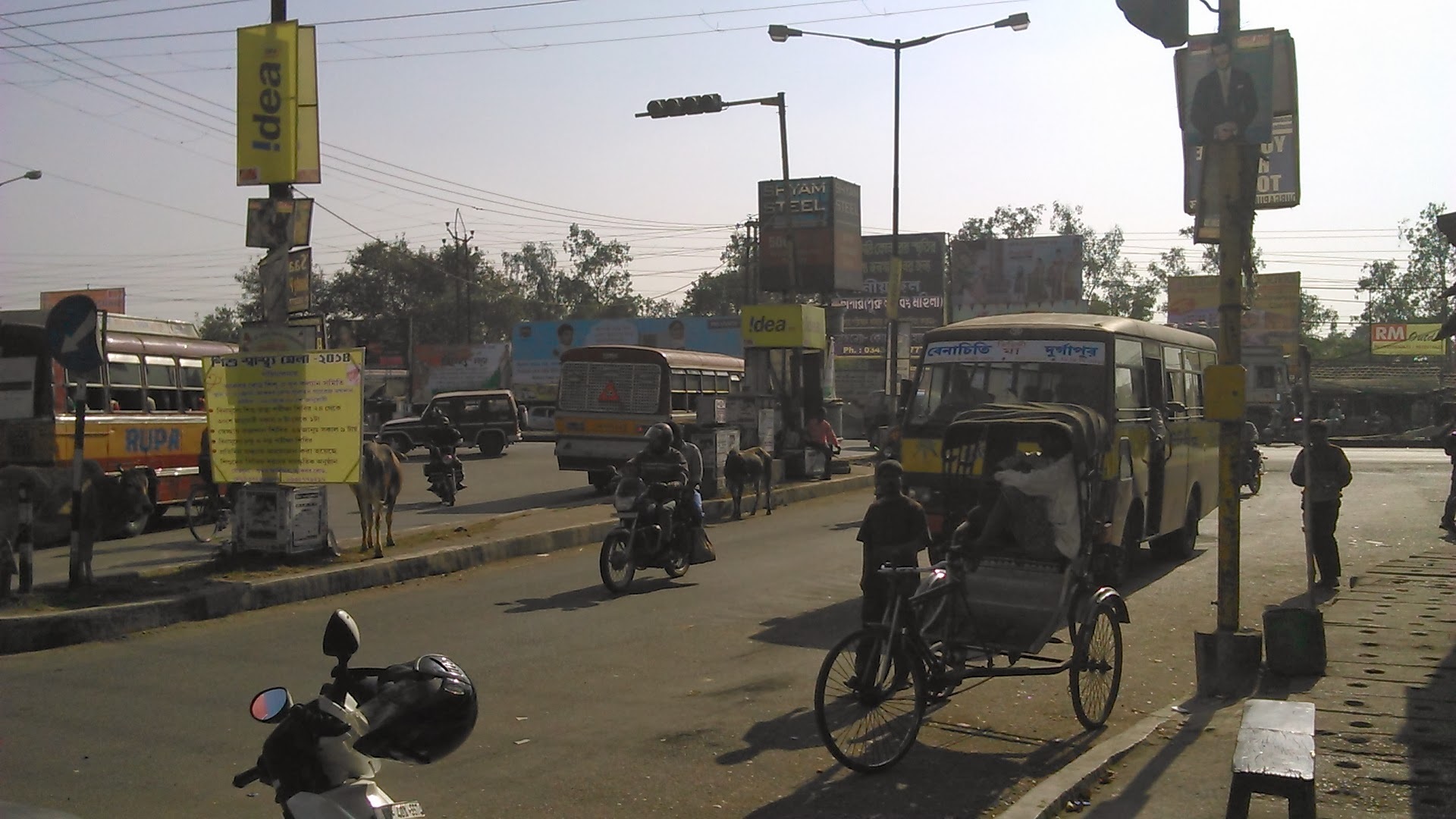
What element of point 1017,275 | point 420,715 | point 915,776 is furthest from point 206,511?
point 1017,275

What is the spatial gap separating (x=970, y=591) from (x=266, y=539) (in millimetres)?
7780

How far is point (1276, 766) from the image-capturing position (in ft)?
Answer: 15.4

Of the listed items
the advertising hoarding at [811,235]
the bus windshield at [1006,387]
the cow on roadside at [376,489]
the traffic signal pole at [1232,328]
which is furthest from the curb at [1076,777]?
the advertising hoarding at [811,235]

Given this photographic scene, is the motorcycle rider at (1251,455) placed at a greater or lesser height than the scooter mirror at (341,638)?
lesser

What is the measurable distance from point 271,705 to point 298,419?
10.7 m

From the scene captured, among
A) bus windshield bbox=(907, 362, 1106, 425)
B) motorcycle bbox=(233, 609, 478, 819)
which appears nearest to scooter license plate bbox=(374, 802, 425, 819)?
motorcycle bbox=(233, 609, 478, 819)

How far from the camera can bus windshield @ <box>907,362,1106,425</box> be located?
12.6 metres

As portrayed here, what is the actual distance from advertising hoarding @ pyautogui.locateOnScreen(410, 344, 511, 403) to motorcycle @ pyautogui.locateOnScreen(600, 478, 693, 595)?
170 feet

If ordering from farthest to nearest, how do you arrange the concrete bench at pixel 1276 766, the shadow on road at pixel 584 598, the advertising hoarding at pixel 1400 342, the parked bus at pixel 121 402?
the advertising hoarding at pixel 1400 342 < the parked bus at pixel 121 402 < the shadow on road at pixel 584 598 < the concrete bench at pixel 1276 766

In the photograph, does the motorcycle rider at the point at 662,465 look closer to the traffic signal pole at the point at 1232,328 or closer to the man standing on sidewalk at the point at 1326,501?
the traffic signal pole at the point at 1232,328

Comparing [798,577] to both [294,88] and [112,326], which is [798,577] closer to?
[294,88]

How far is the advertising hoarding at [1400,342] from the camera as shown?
78500mm

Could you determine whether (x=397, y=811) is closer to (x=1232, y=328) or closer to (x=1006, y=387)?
(x=1232, y=328)

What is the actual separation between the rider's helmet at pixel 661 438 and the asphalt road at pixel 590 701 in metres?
1.40
